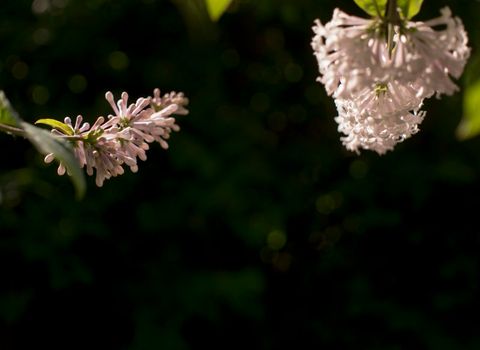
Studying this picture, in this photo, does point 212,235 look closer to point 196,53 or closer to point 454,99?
point 196,53

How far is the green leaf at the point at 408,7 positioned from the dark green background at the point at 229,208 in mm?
2153

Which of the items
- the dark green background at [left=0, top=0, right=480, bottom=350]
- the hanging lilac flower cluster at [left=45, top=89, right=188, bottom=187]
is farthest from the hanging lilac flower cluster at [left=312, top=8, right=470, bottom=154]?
the dark green background at [left=0, top=0, right=480, bottom=350]

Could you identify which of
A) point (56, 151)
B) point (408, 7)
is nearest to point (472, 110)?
point (408, 7)

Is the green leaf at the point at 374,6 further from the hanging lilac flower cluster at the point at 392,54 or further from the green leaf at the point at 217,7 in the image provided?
the green leaf at the point at 217,7

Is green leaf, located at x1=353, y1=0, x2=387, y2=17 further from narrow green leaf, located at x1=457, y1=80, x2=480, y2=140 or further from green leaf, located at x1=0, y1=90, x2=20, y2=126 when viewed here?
green leaf, located at x1=0, y1=90, x2=20, y2=126

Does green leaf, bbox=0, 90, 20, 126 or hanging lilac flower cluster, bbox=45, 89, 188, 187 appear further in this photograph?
hanging lilac flower cluster, bbox=45, 89, 188, 187

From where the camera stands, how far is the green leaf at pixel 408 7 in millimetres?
637

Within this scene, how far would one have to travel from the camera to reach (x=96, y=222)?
2760 mm

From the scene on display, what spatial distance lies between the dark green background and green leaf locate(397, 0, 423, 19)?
2153 mm

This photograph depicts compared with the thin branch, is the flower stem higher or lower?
higher

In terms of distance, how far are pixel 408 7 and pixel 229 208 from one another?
218 cm

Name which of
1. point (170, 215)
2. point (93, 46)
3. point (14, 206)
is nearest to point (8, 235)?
point (14, 206)

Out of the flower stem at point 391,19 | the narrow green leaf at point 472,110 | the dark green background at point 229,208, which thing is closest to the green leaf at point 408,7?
the flower stem at point 391,19

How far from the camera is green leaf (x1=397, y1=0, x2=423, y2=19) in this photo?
0.64 meters
